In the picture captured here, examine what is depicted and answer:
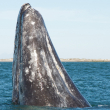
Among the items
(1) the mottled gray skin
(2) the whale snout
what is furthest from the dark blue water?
(2) the whale snout

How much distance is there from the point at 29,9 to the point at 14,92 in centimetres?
173

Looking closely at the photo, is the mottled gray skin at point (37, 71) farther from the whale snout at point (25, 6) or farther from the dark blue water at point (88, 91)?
the dark blue water at point (88, 91)

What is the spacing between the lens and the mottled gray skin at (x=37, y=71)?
16.7 feet

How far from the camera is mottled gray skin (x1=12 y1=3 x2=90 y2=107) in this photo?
5.10m

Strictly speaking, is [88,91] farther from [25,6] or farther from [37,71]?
[37,71]

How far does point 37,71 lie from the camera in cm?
520

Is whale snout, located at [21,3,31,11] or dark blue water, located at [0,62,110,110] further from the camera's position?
dark blue water, located at [0,62,110,110]

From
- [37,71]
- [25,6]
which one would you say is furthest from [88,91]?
[37,71]

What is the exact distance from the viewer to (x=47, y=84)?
5.15 meters

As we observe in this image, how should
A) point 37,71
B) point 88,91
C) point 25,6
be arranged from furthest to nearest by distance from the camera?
point 88,91
point 25,6
point 37,71

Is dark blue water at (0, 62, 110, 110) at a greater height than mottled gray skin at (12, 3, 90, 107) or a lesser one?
lesser

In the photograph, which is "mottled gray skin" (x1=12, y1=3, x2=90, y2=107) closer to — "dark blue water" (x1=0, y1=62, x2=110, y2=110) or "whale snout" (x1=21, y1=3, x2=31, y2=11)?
"whale snout" (x1=21, y1=3, x2=31, y2=11)

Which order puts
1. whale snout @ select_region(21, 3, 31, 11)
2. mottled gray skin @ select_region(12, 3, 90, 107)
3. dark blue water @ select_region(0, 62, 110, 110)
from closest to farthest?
1. mottled gray skin @ select_region(12, 3, 90, 107)
2. whale snout @ select_region(21, 3, 31, 11)
3. dark blue water @ select_region(0, 62, 110, 110)

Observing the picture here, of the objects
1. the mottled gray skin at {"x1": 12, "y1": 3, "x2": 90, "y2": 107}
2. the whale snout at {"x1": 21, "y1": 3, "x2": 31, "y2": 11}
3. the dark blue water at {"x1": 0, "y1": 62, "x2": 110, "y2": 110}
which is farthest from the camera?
the dark blue water at {"x1": 0, "y1": 62, "x2": 110, "y2": 110}
